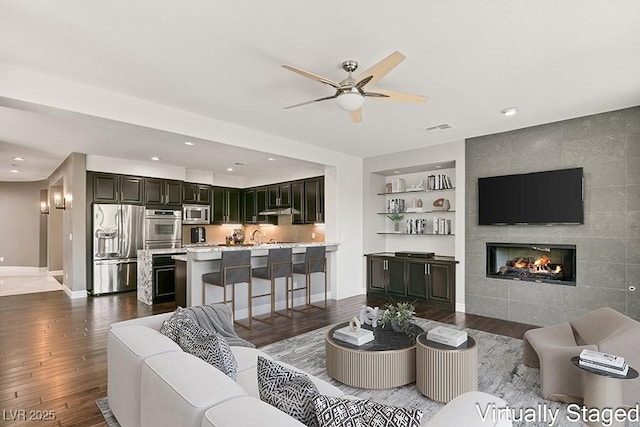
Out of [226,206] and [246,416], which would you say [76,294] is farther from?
[246,416]

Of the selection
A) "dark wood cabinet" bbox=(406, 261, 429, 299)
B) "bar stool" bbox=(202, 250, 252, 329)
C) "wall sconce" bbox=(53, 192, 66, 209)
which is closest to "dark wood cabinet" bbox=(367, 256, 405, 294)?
"dark wood cabinet" bbox=(406, 261, 429, 299)

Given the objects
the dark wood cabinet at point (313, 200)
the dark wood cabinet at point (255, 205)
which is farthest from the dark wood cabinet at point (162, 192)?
the dark wood cabinet at point (313, 200)

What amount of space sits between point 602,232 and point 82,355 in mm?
6031

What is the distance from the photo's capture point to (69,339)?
13.2 feet

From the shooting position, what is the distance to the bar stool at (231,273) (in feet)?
14.7

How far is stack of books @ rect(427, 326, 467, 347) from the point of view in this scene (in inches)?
104

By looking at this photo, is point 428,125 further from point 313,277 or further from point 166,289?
point 166,289

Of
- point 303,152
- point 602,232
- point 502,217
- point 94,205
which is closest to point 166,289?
point 94,205

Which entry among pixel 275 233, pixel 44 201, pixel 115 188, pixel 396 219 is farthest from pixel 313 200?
pixel 44 201

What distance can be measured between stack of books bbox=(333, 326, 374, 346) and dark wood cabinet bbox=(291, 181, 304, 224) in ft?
15.4

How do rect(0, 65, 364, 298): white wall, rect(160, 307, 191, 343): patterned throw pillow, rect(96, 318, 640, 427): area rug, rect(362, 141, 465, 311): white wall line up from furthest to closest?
rect(362, 141, 465, 311): white wall → rect(0, 65, 364, 298): white wall → rect(96, 318, 640, 427): area rug → rect(160, 307, 191, 343): patterned throw pillow

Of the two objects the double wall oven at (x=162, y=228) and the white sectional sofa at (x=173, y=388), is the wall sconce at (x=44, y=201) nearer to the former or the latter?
the double wall oven at (x=162, y=228)

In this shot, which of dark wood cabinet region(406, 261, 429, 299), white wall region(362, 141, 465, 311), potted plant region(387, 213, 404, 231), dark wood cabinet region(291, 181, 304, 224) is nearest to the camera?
white wall region(362, 141, 465, 311)

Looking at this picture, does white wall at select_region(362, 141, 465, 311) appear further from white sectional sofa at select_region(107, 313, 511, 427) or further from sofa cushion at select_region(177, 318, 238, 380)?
sofa cushion at select_region(177, 318, 238, 380)
